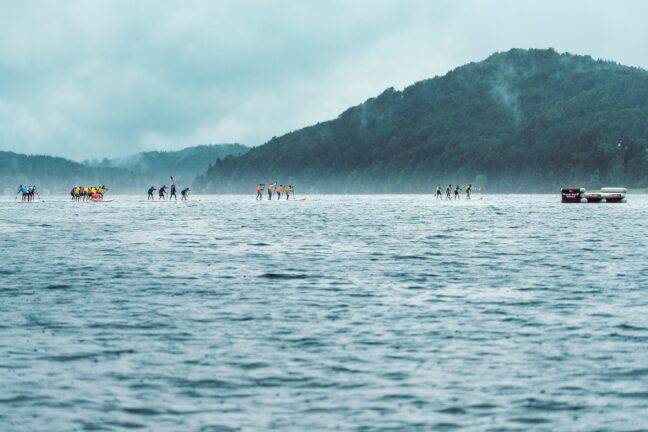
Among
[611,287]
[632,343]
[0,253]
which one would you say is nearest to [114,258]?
[0,253]

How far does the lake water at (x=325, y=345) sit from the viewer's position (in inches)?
496

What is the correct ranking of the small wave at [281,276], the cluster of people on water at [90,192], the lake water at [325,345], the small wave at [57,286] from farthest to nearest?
the cluster of people on water at [90,192]
the small wave at [281,276]
the small wave at [57,286]
the lake water at [325,345]

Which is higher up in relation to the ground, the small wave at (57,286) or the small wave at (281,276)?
the small wave at (57,286)

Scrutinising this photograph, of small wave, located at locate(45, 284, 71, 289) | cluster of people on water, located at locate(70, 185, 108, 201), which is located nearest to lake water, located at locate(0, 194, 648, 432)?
small wave, located at locate(45, 284, 71, 289)

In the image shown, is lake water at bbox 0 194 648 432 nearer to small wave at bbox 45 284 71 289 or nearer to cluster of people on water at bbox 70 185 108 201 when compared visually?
small wave at bbox 45 284 71 289

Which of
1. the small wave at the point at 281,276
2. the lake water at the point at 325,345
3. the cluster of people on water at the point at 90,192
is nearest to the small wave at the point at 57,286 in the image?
the lake water at the point at 325,345

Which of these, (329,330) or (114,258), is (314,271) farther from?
(329,330)

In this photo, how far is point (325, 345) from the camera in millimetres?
17375

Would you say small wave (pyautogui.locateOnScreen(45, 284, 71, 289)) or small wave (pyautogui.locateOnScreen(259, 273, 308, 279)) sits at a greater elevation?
small wave (pyautogui.locateOnScreen(45, 284, 71, 289))

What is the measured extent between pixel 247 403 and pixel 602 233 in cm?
4844

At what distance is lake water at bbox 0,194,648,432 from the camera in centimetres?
1260

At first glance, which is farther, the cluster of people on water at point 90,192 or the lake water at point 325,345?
the cluster of people on water at point 90,192

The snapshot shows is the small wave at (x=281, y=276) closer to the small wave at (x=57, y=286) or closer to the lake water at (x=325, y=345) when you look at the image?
the lake water at (x=325, y=345)

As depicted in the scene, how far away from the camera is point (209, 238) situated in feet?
175
